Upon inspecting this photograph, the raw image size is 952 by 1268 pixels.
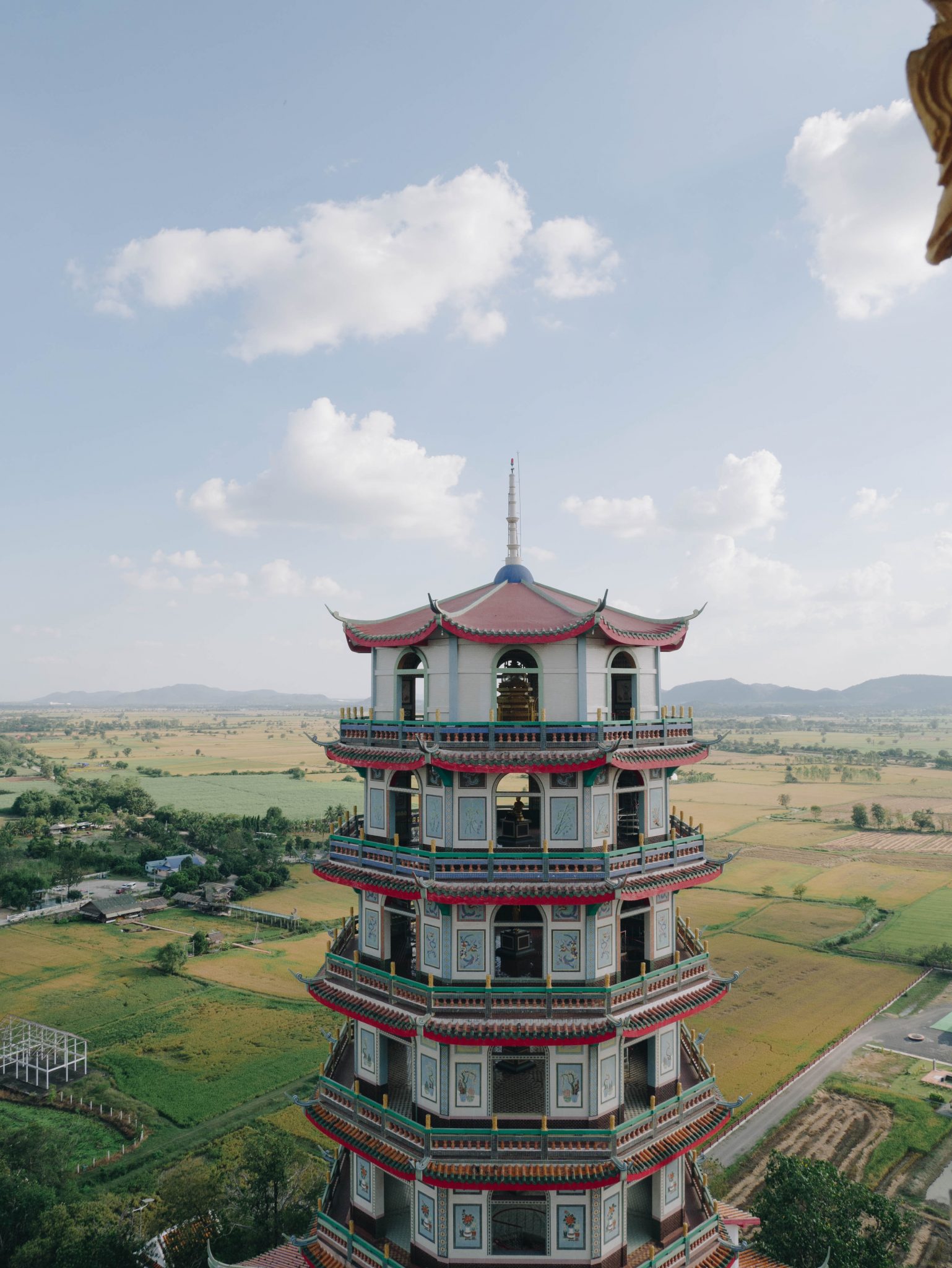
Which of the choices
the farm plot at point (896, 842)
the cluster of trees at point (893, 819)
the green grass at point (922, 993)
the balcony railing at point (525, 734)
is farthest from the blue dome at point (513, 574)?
the cluster of trees at point (893, 819)

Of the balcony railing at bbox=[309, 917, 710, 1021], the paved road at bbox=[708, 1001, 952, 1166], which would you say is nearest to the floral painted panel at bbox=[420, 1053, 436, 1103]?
the balcony railing at bbox=[309, 917, 710, 1021]

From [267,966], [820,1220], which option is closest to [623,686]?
[820,1220]

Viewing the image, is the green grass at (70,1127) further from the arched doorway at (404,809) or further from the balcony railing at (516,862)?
the balcony railing at (516,862)

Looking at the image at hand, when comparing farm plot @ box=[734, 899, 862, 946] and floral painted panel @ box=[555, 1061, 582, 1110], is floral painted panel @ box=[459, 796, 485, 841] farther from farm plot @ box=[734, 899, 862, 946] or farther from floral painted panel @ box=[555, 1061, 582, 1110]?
farm plot @ box=[734, 899, 862, 946]

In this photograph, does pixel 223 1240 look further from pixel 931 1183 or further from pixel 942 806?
pixel 942 806

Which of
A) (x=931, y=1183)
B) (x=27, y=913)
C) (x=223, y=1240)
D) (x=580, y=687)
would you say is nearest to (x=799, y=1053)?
(x=931, y=1183)
